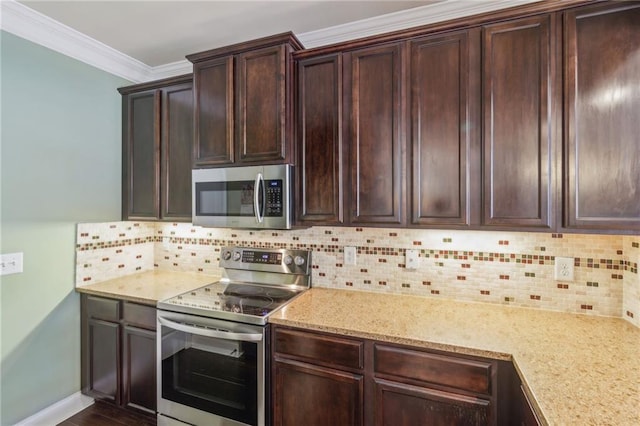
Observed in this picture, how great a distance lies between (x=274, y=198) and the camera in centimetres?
196

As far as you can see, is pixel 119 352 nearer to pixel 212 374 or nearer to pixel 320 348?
pixel 212 374

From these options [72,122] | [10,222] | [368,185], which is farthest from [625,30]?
[10,222]

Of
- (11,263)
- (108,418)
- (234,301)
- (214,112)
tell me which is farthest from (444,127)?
(108,418)

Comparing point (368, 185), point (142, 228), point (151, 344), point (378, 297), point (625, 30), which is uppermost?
point (625, 30)

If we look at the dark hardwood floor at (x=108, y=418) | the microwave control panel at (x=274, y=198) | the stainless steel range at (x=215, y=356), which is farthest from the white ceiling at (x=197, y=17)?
the dark hardwood floor at (x=108, y=418)

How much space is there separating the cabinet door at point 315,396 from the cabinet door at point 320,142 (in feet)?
2.70

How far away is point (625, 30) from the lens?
1.37 metres

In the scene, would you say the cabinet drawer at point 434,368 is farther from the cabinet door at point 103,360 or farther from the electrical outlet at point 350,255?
the cabinet door at point 103,360

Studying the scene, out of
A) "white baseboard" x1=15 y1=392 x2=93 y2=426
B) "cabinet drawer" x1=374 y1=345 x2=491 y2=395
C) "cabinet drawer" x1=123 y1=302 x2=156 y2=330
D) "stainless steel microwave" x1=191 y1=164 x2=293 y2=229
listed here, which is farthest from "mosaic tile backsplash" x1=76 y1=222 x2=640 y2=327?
"white baseboard" x1=15 y1=392 x2=93 y2=426

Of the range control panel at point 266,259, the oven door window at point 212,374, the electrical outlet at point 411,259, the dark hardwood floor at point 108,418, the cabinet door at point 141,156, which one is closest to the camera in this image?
the oven door window at point 212,374

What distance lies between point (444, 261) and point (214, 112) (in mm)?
1770

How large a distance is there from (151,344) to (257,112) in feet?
5.38

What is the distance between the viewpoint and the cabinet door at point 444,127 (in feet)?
5.34

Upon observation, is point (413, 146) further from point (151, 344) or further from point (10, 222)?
point (10, 222)
